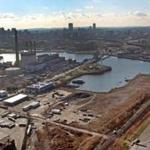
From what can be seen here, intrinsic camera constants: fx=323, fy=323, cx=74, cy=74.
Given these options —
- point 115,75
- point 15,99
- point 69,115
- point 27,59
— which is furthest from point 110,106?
point 27,59

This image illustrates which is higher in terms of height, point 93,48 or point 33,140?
point 93,48

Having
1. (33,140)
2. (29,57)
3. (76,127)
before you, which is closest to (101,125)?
(76,127)

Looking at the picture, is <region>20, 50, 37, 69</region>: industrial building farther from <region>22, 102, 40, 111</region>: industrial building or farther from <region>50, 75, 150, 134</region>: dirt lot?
<region>22, 102, 40, 111</region>: industrial building

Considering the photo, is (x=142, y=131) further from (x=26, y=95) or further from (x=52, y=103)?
(x=26, y=95)

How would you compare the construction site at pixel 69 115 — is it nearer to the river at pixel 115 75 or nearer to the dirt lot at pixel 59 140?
the dirt lot at pixel 59 140

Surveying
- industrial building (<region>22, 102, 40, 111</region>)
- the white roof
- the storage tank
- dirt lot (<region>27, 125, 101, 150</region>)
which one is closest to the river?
the white roof

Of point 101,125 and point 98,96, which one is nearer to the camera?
point 101,125

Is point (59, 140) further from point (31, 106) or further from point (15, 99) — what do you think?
point (15, 99)

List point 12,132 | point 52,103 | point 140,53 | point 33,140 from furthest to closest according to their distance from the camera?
point 140,53
point 52,103
point 12,132
point 33,140
